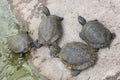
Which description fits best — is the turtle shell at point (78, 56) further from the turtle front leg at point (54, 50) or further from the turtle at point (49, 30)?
the turtle at point (49, 30)

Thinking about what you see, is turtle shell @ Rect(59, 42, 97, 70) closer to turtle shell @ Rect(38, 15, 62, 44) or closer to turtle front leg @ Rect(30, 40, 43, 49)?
turtle shell @ Rect(38, 15, 62, 44)

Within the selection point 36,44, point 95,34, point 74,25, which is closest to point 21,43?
point 36,44

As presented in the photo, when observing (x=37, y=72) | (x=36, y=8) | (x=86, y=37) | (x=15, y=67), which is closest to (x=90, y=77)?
(x=86, y=37)

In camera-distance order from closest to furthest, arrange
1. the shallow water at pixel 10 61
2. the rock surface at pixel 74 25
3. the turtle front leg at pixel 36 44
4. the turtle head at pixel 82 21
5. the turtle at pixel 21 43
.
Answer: the rock surface at pixel 74 25, the turtle head at pixel 82 21, the shallow water at pixel 10 61, the turtle front leg at pixel 36 44, the turtle at pixel 21 43

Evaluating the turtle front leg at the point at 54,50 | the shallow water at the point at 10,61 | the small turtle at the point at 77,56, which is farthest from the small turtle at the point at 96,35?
the shallow water at the point at 10,61

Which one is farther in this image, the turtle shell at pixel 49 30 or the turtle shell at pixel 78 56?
the turtle shell at pixel 49 30

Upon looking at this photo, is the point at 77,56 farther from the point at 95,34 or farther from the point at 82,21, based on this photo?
the point at 82,21

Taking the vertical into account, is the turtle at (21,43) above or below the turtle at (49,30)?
below
